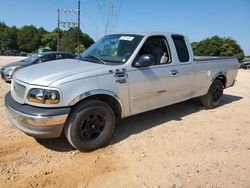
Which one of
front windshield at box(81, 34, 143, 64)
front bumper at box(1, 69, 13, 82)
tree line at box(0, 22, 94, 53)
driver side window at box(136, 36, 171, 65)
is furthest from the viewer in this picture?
tree line at box(0, 22, 94, 53)

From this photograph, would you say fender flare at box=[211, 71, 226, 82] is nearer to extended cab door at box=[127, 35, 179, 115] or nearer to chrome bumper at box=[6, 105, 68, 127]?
extended cab door at box=[127, 35, 179, 115]

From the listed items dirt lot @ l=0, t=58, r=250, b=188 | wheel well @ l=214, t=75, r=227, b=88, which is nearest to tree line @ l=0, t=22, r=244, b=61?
wheel well @ l=214, t=75, r=227, b=88

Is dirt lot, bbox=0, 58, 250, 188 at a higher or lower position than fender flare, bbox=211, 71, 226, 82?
lower

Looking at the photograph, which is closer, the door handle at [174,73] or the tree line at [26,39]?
the door handle at [174,73]

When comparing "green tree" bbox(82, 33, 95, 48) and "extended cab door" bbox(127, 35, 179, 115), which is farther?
"green tree" bbox(82, 33, 95, 48)

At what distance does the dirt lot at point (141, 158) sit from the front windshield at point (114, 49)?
1471mm

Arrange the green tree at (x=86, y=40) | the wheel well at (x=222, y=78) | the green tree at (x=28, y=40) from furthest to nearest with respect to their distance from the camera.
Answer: the green tree at (x=86, y=40) → the green tree at (x=28, y=40) → the wheel well at (x=222, y=78)

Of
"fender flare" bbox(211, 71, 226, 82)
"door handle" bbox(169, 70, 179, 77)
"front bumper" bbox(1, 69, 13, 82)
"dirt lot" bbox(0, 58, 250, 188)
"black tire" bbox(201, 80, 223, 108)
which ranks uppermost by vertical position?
"door handle" bbox(169, 70, 179, 77)

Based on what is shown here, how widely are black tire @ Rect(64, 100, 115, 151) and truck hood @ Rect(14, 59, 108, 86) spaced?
53 cm

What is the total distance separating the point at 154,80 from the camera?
4.94 meters

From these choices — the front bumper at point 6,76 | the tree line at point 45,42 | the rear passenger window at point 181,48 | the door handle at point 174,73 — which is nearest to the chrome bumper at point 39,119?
the door handle at point 174,73

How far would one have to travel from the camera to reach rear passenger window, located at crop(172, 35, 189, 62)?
18.6ft

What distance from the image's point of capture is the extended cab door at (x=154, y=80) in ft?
15.3

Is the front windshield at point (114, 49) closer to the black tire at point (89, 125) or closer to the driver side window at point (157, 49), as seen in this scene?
the driver side window at point (157, 49)
